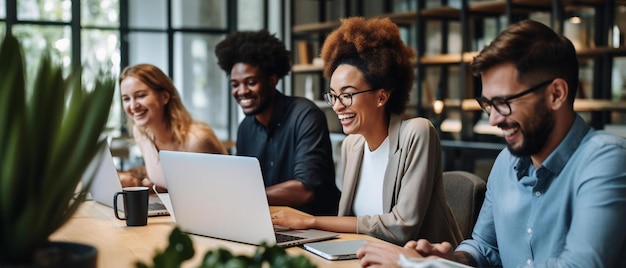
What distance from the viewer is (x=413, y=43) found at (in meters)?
6.62

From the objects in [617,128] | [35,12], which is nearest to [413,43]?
[617,128]

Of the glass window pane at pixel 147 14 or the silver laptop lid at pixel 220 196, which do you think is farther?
the glass window pane at pixel 147 14

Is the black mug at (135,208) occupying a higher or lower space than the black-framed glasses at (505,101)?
lower

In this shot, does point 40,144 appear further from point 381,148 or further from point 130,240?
point 381,148

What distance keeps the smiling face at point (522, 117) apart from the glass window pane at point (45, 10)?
6.18 m

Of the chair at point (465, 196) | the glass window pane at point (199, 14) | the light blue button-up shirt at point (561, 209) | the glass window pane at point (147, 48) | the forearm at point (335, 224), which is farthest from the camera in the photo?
the glass window pane at point (199, 14)

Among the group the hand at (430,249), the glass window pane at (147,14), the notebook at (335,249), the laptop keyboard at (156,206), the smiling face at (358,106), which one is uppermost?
the glass window pane at (147,14)

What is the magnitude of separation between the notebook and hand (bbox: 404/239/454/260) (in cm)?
14

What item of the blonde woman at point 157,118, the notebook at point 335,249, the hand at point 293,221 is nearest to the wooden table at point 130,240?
the notebook at point 335,249

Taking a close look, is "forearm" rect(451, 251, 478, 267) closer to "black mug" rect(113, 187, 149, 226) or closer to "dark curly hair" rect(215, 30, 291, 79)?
"black mug" rect(113, 187, 149, 226)

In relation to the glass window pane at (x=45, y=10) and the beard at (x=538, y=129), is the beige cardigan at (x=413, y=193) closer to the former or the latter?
the beard at (x=538, y=129)

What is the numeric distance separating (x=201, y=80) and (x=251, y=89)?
190 inches

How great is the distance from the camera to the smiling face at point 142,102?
3.22 m

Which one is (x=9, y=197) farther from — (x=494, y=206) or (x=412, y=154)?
(x=412, y=154)
